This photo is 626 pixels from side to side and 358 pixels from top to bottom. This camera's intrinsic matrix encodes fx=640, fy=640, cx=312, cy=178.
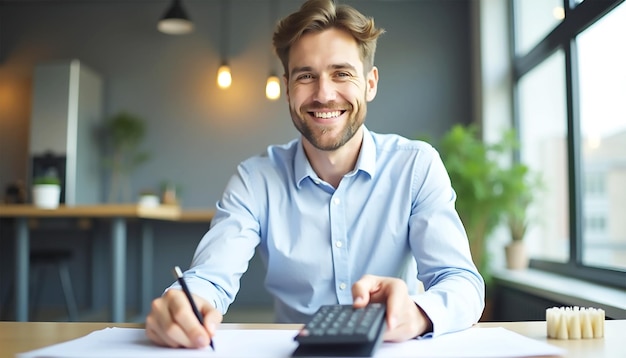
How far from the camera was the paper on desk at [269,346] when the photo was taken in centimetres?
87

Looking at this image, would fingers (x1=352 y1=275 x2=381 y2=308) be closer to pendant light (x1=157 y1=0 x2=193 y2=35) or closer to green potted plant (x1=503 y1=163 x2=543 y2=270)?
green potted plant (x1=503 y1=163 x2=543 y2=270)

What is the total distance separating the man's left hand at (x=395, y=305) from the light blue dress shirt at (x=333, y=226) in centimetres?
35

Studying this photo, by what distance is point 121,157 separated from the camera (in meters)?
6.19

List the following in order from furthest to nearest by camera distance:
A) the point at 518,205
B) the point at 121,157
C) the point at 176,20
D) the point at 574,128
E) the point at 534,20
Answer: the point at 121,157 → the point at 176,20 → the point at 534,20 → the point at 518,205 → the point at 574,128

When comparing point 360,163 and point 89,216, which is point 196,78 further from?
point 360,163

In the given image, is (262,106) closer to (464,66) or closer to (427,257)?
(464,66)

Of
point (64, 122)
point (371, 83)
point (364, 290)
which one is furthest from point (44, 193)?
point (364, 290)

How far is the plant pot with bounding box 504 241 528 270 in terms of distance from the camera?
14.6 ft

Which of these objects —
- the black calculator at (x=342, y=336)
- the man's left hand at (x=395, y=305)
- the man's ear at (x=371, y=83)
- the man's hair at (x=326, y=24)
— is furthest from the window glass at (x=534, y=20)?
the black calculator at (x=342, y=336)

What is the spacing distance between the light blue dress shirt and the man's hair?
0.82 ft

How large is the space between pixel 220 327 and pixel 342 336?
0.35 m

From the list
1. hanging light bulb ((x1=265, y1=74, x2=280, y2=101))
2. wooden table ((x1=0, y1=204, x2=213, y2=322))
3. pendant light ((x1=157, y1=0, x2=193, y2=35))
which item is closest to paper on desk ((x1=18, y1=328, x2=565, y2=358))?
wooden table ((x1=0, y1=204, x2=213, y2=322))

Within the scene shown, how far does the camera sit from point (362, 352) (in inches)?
32.4

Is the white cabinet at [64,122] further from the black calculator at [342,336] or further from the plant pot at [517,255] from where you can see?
the black calculator at [342,336]
